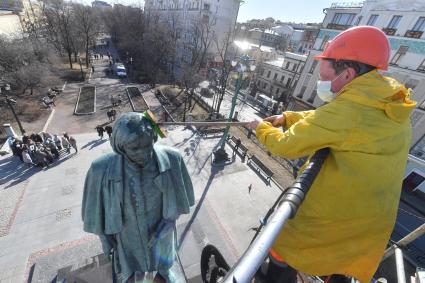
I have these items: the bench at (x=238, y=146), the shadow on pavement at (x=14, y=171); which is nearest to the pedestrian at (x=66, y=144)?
the shadow on pavement at (x=14, y=171)

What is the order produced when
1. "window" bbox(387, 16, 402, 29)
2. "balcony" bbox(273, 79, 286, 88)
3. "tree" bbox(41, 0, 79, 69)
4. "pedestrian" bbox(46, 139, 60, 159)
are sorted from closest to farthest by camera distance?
1. "pedestrian" bbox(46, 139, 60, 159)
2. "window" bbox(387, 16, 402, 29)
3. "tree" bbox(41, 0, 79, 69)
4. "balcony" bbox(273, 79, 286, 88)

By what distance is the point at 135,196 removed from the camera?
7.68 feet

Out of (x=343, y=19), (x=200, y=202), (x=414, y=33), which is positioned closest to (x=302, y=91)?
(x=343, y=19)

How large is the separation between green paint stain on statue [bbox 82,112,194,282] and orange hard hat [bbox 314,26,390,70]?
A: 77.8 inches

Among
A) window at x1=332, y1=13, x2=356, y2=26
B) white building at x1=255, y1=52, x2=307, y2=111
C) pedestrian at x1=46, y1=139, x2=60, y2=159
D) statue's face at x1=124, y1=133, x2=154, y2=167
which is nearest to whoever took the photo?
statue's face at x1=124, y1=133, x2=154, y2=167

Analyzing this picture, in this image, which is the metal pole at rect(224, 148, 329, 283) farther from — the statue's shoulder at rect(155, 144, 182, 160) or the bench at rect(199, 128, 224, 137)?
the bench at rect(199, 128, 224, 137)

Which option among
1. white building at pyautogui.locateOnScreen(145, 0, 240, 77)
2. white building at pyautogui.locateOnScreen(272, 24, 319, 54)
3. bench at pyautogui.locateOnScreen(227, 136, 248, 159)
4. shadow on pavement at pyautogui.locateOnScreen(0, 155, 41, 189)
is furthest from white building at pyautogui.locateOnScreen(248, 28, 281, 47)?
shadow on pavement at pyautogui.locateOnScreen(0, 155, 41, 189)

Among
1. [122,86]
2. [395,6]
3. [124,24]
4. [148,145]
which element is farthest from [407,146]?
[124,24]

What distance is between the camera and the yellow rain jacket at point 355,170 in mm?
1590

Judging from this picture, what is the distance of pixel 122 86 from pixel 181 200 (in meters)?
26.1

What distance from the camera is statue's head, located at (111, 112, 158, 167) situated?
192 centimetres

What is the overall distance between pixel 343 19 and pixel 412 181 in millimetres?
15547

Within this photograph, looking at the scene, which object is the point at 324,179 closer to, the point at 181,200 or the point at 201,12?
the point at 181,200

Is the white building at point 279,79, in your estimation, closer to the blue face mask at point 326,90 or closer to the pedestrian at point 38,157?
the pedestrian at point 38,157
